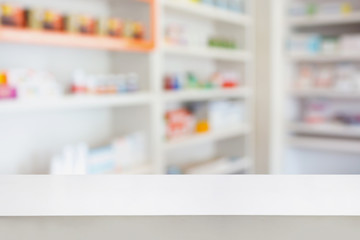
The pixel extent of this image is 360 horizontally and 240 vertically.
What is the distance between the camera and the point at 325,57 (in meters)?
4.83

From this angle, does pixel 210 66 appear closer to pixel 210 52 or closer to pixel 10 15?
pixel 210 52

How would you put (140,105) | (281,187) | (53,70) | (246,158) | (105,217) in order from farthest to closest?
(246,158), (140,105), (53,70), (281,187), (105,217)

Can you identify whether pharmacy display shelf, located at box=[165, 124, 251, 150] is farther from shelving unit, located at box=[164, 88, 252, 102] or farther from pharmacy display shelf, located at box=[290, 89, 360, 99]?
pharmacy display shelf, located at box=[290, 89, 360, 99]

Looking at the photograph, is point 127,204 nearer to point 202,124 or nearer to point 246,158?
point 202,124

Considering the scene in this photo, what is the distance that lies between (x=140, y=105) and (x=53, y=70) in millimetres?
640

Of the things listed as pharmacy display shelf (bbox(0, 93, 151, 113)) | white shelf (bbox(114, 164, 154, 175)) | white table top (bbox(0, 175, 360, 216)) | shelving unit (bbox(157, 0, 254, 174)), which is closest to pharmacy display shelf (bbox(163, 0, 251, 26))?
shelving unit (bbox(157, 0, 254, 174))

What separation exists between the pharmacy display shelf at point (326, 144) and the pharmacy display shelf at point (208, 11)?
138cm

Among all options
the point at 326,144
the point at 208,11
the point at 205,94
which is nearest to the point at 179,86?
the point at 205,94

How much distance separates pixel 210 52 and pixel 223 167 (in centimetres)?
100

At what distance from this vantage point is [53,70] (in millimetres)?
2996

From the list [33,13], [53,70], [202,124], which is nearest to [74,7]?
[53,70]

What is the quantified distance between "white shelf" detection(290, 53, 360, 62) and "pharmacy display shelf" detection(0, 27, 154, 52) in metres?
2.17

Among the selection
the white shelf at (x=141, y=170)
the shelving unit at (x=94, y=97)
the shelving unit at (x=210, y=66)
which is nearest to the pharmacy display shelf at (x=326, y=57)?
the shelving unit at (x=210, y=66)

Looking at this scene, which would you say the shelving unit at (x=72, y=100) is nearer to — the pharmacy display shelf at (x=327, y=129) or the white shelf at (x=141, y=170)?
the white shelf at (x=141, y=170)
